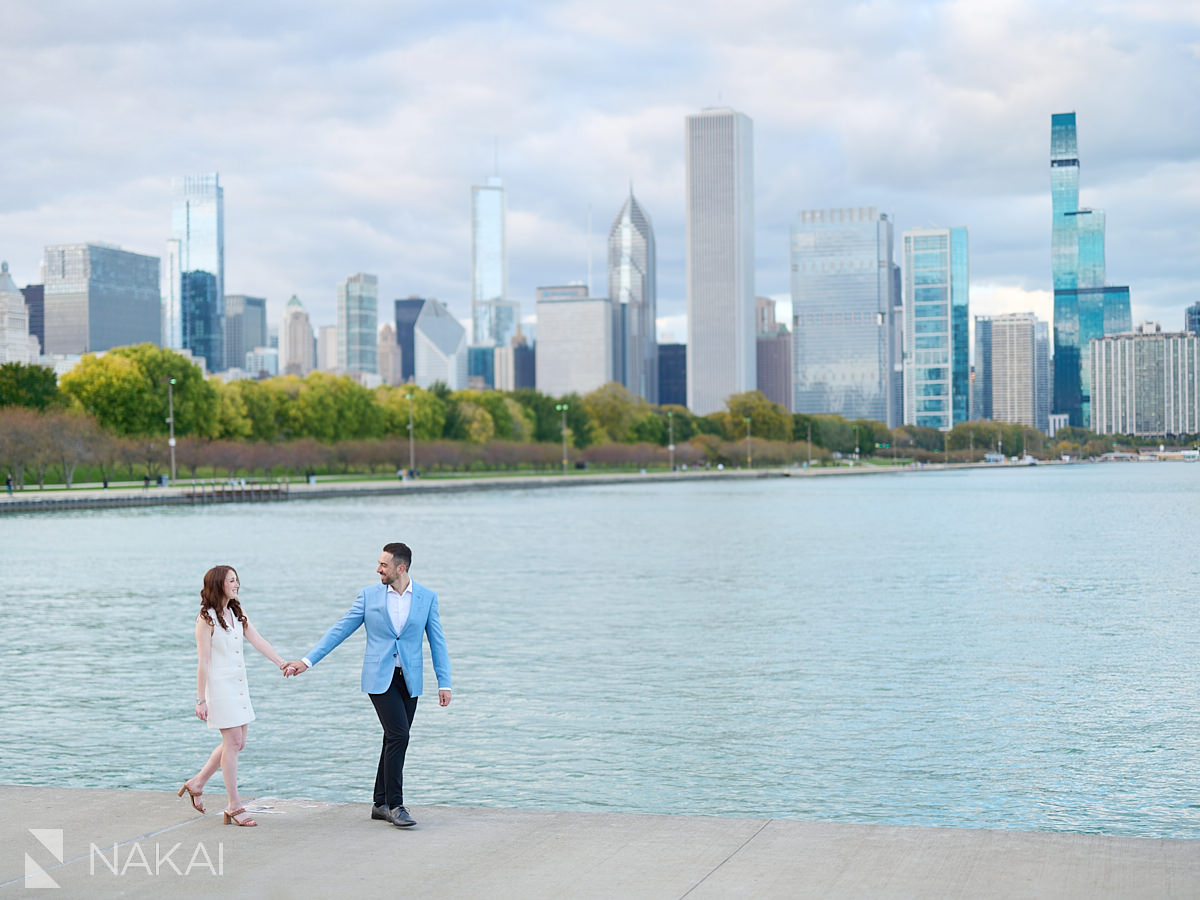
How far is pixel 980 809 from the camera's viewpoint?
1435 cm

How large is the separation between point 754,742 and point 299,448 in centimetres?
12087

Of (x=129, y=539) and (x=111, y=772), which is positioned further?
(x=129, y=539)

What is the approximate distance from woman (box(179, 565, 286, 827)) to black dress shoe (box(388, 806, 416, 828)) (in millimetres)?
1154

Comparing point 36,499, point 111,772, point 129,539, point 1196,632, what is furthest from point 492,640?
point 36,499

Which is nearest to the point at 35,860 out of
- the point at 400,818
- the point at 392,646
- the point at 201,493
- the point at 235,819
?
the point at 235,819

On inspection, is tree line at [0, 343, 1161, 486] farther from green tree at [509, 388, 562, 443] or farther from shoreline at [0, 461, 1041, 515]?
green tree at [509, 388, 562, 443]

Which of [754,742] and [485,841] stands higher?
[485,841]

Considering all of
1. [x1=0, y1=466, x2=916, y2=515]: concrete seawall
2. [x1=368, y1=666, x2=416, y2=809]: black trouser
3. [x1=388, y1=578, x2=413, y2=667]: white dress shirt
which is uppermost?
[x1=388, y1=578, x2=413, y2=667]: white dress shirt

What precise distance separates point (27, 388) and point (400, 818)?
11897 centimetres

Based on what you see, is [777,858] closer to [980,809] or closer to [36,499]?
[980,809]

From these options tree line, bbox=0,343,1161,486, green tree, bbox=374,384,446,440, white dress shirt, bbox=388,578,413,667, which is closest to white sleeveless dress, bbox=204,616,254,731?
white dress shirt, bbox=388,578,413,667

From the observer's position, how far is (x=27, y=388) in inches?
4688

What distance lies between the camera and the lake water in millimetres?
15461

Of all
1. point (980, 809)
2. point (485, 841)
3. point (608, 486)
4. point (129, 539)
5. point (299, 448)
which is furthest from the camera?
point (608, 486)
